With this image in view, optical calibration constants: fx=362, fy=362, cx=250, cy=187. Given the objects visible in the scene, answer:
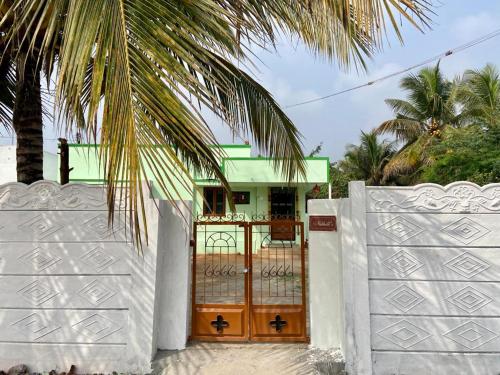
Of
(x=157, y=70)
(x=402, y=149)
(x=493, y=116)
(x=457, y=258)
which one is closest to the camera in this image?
(x=157, y=70)

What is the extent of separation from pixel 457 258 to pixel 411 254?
462 mm

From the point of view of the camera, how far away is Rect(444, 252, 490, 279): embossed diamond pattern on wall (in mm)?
3727

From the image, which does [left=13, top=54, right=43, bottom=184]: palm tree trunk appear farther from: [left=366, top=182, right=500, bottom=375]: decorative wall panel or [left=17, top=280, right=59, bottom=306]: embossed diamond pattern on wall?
[left=366, top=182, right=500, bottom=375]: decorative wall panel

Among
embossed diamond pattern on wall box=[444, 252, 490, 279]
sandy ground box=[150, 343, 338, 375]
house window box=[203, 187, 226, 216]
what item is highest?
house window box=[203, 187, 226, 216]

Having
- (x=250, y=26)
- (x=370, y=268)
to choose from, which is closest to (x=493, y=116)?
(x=370, y=268)

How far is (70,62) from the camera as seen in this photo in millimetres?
2098

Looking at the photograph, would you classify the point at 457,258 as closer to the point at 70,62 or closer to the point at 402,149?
the point at 70,62

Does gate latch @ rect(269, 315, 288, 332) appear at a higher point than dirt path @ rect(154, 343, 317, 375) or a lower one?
higher

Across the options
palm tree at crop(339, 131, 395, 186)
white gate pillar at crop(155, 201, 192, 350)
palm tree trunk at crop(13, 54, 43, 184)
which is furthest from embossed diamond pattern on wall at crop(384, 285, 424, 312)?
palm tree at crop(339, 131, 395, 186)

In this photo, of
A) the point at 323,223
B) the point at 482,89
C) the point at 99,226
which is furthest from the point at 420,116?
the point at 99,226

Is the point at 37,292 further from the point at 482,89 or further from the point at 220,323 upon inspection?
the point at 482,89

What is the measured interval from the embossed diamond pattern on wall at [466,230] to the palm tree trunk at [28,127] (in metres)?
4.72

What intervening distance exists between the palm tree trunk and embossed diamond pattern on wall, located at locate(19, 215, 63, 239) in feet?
1.96

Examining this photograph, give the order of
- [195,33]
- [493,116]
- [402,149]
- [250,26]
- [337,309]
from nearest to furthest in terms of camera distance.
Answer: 1. [195,33]
2. [250,26]
3. [337,309]
4. [493,116]
5. [402,149]
